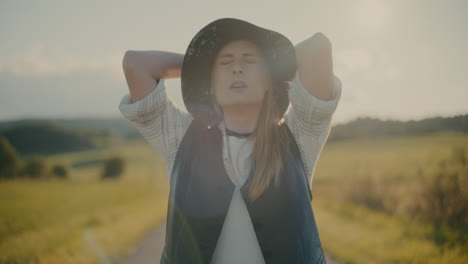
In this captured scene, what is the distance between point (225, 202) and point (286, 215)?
34 cm

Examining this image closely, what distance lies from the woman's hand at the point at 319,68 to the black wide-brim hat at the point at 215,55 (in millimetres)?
144

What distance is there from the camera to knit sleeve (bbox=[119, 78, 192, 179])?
7.60 ft

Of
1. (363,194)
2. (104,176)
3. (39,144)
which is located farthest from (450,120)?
(39,144)

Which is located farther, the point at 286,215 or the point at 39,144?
the point at 39,144

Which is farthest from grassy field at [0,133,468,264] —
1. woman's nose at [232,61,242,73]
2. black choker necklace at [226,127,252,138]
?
woman's nose at [232,61,242,73]

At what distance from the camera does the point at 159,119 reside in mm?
2422

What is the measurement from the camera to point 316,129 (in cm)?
231

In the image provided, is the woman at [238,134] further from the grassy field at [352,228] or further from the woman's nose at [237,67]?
the grassy field at [352,228]

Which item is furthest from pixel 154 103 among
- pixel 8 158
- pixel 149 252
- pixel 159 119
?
pixel 8 158

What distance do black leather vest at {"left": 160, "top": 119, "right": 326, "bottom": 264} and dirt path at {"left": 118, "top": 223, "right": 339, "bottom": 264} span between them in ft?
13.2

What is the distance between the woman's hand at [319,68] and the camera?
89.0 inches

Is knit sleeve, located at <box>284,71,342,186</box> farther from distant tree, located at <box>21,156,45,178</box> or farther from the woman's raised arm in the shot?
distant tree, located at <box>21,156,45,178</box>

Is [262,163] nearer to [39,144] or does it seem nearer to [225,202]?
[225,202]

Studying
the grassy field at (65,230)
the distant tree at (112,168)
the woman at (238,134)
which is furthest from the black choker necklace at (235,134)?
the distant tree at (112,168)
